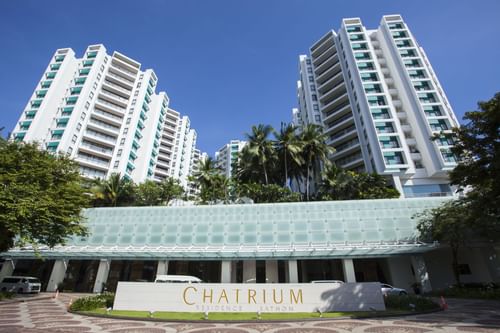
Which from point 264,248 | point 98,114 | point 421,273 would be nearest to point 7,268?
point 264,248

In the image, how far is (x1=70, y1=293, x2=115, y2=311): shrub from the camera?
51.7 feet

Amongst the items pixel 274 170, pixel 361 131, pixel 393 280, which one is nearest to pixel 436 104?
pixel 361 131

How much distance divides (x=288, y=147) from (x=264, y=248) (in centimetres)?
2276

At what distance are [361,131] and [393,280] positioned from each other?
110ft

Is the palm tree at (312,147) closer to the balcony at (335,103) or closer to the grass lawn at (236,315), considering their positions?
the balcony at (335,103)

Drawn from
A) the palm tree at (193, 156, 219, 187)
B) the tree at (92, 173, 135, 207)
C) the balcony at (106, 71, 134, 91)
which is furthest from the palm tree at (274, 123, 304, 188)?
the balcony at (106, 71, 134, 91)

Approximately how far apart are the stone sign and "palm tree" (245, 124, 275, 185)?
3067cm

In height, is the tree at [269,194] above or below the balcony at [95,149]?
below

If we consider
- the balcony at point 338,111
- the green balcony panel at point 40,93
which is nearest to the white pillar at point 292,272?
the balcony at point 338,111

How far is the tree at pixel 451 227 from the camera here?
22.8m

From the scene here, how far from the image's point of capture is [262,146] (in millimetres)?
46781

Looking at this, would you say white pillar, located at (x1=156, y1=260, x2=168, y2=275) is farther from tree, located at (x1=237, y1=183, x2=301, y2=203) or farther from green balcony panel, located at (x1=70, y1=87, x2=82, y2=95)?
green balcony panel, located at (x1=70, y1=87, x2=82, y2=95)

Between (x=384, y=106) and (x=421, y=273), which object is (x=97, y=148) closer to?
(x=421, y=273)

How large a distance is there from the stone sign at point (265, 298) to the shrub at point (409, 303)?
4.87ft
